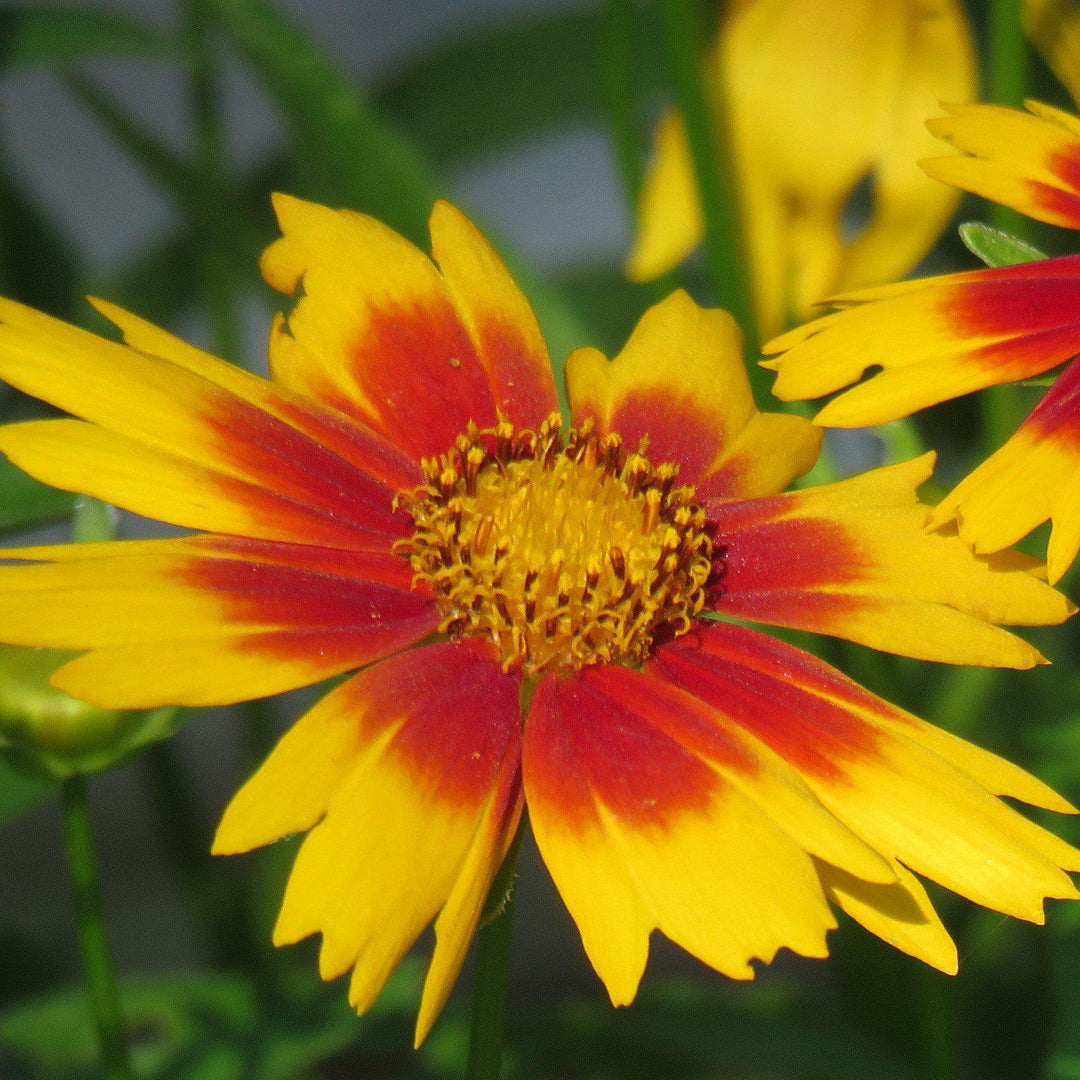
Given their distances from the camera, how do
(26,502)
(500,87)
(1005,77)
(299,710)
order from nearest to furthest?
1. (26,502)
2. (1005,77)
3. (500,87)
4. (299,710)

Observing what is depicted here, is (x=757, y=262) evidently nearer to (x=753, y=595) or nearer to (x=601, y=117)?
(x=753, y=595)

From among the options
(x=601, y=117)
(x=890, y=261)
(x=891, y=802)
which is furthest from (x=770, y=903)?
(x=601, y=117)

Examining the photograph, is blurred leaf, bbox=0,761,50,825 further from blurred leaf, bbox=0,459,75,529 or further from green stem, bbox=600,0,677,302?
green stem, bbox=600,0,677,302

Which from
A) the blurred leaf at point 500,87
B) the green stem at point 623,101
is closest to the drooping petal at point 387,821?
the green stem at point 623,101

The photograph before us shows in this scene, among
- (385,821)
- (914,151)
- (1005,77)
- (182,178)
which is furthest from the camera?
(182,178)

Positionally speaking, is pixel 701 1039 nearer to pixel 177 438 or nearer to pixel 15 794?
pixel 15 794

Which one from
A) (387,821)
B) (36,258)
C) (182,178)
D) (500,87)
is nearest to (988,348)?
(387,821)

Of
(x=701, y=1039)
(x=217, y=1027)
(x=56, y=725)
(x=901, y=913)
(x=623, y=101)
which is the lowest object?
(x=701, y=1039)
